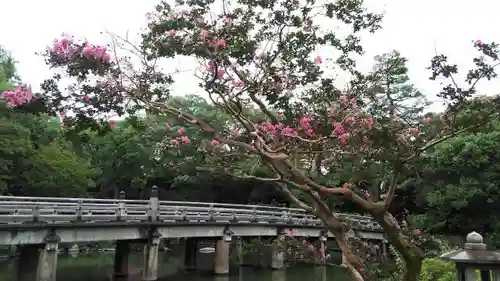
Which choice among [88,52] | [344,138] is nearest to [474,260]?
[344,138]

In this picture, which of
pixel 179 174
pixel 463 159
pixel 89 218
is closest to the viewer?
pixel 89 218

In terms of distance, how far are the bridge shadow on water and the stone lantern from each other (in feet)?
53.6

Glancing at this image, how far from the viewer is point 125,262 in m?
20.2

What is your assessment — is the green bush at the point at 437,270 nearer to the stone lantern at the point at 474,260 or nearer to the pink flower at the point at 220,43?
the stone lantern at the point at 474,260

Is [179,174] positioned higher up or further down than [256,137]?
higher up

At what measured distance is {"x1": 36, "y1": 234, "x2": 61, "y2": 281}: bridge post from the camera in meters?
14.5

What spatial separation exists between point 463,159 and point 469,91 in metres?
20.8

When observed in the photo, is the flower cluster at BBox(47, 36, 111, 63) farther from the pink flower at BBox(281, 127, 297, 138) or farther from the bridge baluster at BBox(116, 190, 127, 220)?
the bridge baluster at BBox(116, 190, 127, 220)

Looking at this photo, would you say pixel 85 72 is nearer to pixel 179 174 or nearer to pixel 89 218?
pixel 89 218

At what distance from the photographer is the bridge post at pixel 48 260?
14.5 m

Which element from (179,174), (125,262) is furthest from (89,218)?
(179,174)

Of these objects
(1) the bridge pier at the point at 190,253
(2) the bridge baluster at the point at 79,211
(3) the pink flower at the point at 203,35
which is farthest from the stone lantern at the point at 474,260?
(1) the bridge pier at the point at 190,253

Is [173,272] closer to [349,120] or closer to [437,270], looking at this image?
[437,270]

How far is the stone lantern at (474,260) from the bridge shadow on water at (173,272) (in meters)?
16.3
